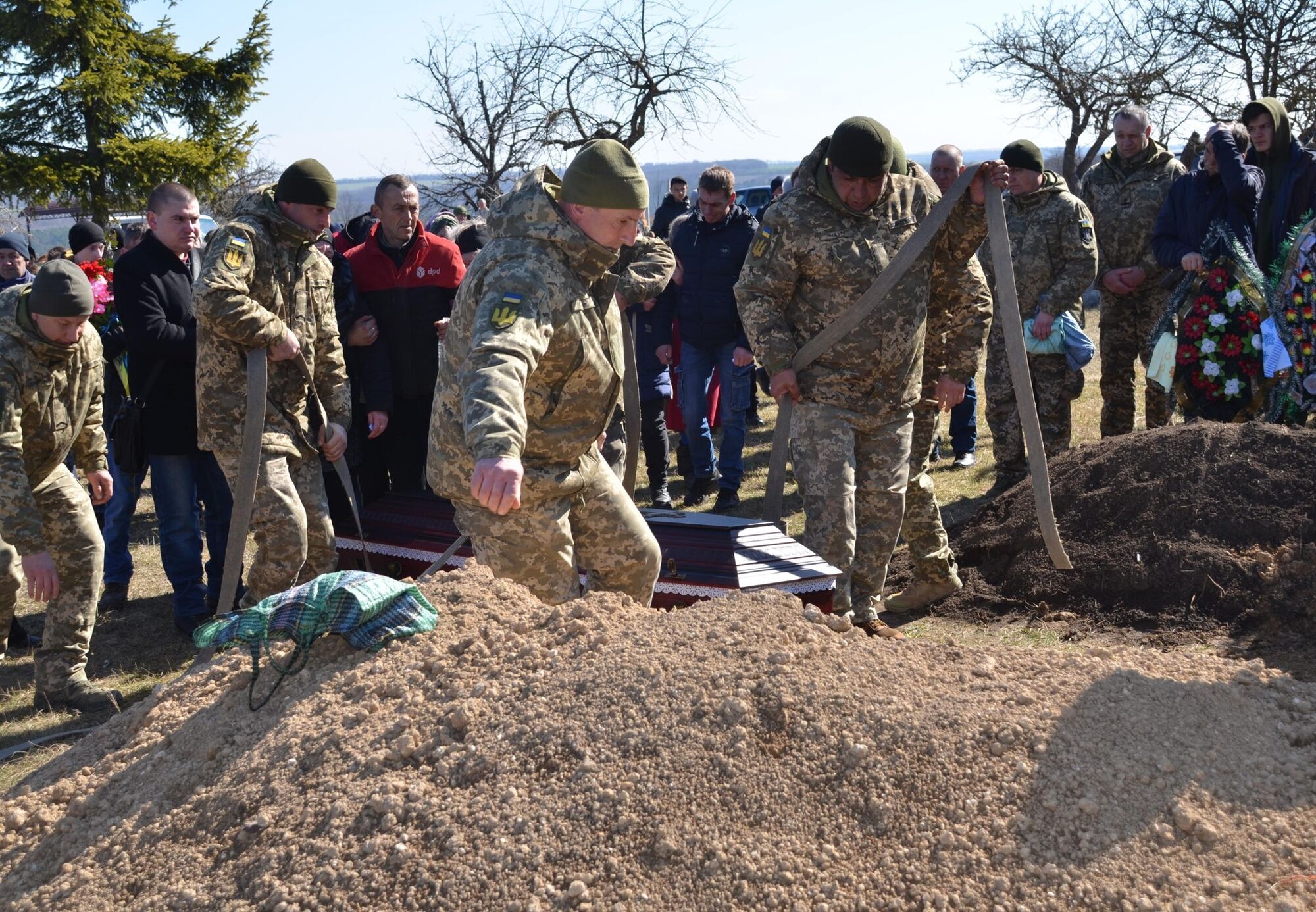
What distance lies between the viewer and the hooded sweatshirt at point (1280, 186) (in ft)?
22.9

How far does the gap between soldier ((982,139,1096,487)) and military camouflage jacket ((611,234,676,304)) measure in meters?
2.11

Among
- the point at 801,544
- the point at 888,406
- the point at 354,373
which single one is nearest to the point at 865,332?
the point at 888,406

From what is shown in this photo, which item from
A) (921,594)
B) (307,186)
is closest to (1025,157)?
(921,594)

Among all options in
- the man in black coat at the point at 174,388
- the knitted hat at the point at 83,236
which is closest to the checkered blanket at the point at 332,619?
the man in black coat at the point at 174,388

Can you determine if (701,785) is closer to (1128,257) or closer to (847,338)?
(847,338)

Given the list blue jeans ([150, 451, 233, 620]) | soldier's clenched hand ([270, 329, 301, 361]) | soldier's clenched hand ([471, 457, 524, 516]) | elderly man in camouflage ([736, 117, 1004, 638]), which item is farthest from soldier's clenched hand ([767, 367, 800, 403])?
blue jeans ([150, 451, 233, 620])

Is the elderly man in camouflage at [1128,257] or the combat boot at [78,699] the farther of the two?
the elderly man in camouflage at [1128,257]

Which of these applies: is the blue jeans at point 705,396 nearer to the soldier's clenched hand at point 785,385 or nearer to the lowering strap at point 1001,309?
the lowering strap at point 1001,309

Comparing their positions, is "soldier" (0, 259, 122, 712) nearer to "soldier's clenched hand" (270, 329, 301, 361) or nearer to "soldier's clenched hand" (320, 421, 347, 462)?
"soldier's clenched hand" (270, 329, 301, 361)

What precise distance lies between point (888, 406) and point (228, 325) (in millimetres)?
2847

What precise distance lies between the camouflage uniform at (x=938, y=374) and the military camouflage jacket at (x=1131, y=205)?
296 centimetres

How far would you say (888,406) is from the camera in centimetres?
518

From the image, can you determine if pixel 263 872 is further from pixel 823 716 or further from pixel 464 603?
pixel 823 716

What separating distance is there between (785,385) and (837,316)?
371mm
